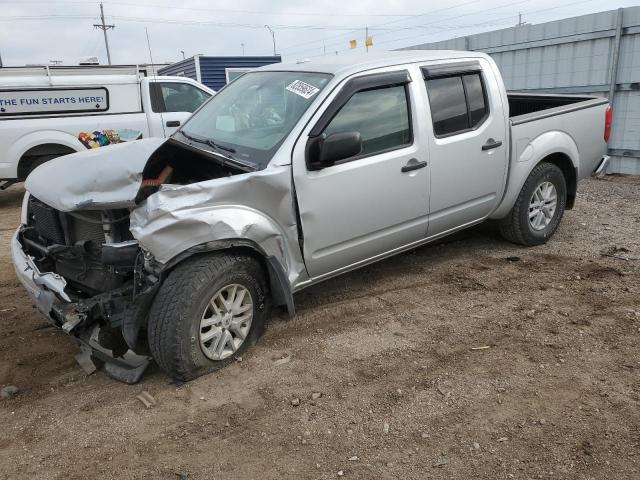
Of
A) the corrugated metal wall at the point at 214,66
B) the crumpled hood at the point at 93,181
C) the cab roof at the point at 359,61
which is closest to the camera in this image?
the crumpled hood at the point at 93,181

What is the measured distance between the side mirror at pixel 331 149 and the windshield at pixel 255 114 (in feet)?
0.71

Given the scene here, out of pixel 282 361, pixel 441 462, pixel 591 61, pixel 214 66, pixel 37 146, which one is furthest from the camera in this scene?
pixel 214 66

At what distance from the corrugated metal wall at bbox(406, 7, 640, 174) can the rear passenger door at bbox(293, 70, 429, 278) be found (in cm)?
591

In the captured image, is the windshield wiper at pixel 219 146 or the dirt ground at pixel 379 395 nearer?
the dirt ground at pixel 379 395

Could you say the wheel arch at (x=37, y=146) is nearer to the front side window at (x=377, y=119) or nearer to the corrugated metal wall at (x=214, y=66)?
the front side window at (x=377, y=119)

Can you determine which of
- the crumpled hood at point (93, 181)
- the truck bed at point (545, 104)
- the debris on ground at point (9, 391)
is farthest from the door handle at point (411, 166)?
the debris on ground at point (9, 391)

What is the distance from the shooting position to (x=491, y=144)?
14.8 feet

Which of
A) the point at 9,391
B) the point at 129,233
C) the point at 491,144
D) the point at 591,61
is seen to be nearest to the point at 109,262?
the point at 129,233

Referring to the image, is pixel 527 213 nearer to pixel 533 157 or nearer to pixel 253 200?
pixel 533 157

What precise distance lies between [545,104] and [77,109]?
6984mm

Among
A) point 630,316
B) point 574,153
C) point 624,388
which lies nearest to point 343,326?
point 624,388

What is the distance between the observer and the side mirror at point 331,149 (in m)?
3.35

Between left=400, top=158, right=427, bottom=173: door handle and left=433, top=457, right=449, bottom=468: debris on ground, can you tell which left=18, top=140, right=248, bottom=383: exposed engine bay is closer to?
left=400, top=158, right=427, bottom=173: door handle

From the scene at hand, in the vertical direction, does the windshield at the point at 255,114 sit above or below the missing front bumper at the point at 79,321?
above
